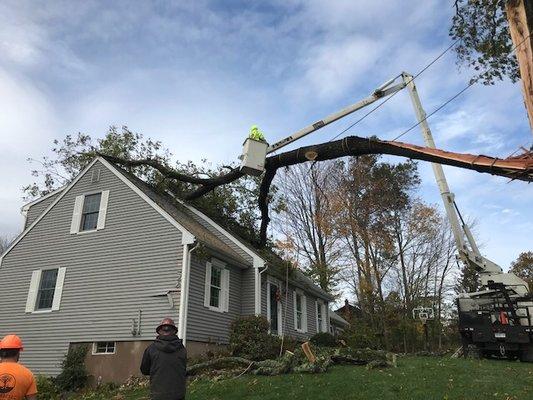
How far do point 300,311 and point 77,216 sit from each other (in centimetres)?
1090

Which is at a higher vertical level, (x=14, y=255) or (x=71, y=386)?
(x=14, y=255)

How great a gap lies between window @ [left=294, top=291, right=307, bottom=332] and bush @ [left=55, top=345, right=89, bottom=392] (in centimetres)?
981

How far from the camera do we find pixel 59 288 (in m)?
15.8

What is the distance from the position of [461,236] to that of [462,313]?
2.63 m

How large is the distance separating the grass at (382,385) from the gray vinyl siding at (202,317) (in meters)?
3.25

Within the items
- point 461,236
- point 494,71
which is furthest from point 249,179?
point 494,71

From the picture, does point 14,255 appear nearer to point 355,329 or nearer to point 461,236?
point 461,236

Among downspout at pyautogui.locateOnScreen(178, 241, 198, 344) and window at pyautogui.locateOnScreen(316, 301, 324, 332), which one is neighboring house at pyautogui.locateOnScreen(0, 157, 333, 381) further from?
window at pyautogui.locateOnScreen(316, 301, 324, 332)

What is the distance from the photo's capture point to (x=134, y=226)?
15.7m

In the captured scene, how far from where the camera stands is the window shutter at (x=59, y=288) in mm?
15564

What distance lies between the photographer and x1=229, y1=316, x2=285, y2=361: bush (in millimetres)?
13898

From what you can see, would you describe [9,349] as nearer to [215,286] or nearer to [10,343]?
[10,343]

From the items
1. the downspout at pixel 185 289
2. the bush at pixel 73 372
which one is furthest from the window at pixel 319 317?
the bush at pixel 73 372

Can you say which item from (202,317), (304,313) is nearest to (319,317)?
(304,313)
